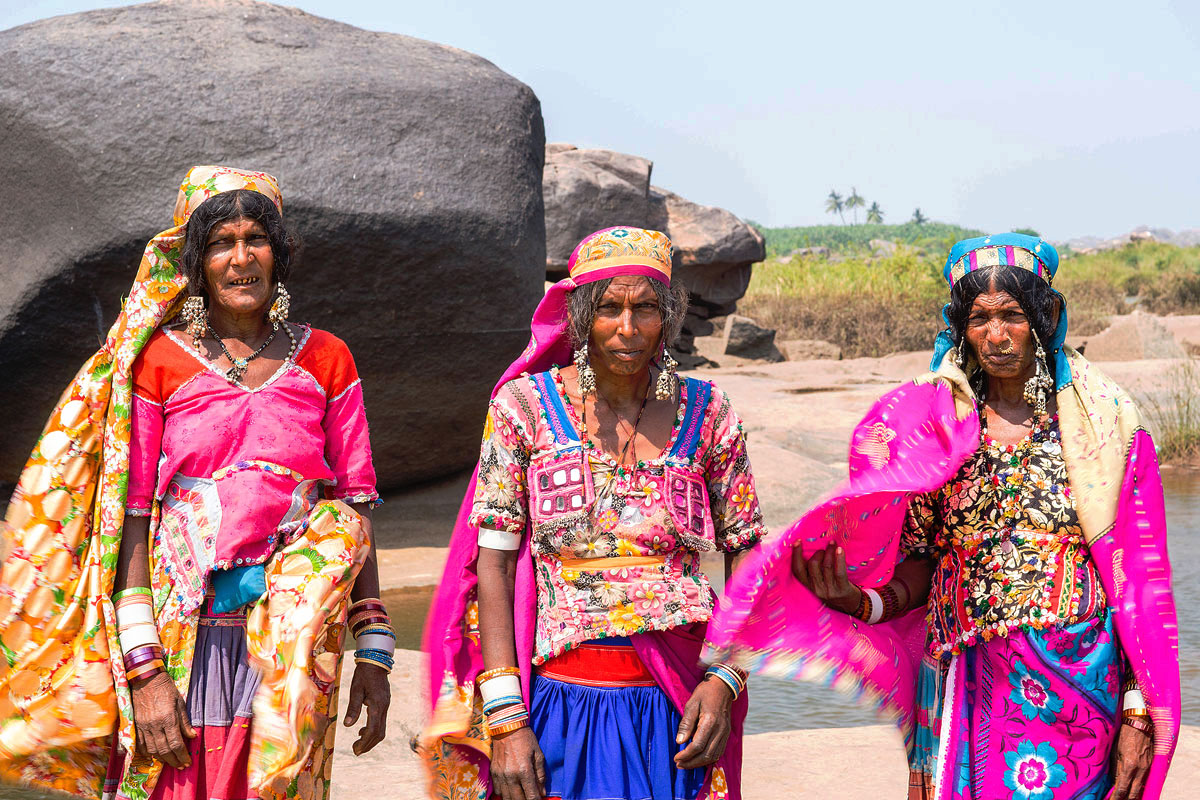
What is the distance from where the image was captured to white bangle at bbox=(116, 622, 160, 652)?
230cm

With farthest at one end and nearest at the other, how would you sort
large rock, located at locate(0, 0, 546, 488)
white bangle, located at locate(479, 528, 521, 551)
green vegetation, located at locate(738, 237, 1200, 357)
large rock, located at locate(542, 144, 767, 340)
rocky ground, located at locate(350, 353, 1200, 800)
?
green vegetation, located at locate(738, 237, 1200, 357) → large rock, located at locate(542, 144, 767, 340) → large rock, located at locate(0, 0, 546, 488) → rocky ground, located at locate(350, 353, 1200, 800) → white bangle, located at locate(479, 528, 521, 551)

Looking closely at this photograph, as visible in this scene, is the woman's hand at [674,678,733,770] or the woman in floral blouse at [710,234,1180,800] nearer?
the woman's hand at [674,678,733,770]

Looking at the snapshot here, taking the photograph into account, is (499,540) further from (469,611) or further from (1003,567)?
(1003,567)

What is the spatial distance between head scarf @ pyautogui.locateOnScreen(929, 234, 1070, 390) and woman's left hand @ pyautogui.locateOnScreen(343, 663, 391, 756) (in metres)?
1.27

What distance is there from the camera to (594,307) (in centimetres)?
238

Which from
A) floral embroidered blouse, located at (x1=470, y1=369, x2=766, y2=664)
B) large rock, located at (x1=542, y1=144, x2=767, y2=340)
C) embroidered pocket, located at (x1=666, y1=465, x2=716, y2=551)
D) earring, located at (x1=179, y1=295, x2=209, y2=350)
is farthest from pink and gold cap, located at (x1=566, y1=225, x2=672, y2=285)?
large rock, located at (x1=542, y1=144, x2=767, y2=340)

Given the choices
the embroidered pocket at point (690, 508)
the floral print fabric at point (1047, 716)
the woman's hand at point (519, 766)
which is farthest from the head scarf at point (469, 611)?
the floral print fabric at point (1047, 716)

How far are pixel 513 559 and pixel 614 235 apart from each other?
0.63m

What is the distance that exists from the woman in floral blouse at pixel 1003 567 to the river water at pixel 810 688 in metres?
1.68

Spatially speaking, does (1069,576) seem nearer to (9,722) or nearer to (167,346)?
(167,346)

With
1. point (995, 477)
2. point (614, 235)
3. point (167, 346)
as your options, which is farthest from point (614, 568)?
point (167, 346)

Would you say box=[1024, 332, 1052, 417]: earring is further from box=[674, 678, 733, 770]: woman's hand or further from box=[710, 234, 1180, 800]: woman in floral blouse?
box=[674, 678, 733, 770]: woman's hand

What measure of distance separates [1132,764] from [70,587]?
6.50 ft

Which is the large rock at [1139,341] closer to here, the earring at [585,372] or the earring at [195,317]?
the earring at [585,372]
